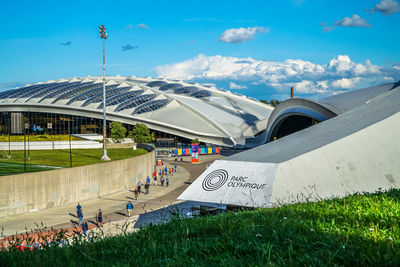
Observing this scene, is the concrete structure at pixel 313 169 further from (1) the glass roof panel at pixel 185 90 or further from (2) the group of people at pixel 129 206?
(1) the glass roof panel at pixel 185 90

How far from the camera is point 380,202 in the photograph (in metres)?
9.09

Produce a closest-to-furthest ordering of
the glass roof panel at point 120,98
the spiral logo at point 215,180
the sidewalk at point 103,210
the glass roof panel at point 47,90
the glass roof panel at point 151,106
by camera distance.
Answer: the spiral logo at point 215,180, the sidewalk at point 103,210, the glass roof panel at point 151,106, the glass roof panel at point 120,98, the glass roof panel at point 47,90

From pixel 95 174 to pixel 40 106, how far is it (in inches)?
1924

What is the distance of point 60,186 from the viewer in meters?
24.0

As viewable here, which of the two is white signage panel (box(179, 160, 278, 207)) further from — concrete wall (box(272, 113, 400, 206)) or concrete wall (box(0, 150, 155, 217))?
concrete wall (box(0, 150, 155, 217))

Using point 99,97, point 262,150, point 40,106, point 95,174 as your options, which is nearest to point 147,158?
point 95,174

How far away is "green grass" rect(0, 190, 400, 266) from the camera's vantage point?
548cm

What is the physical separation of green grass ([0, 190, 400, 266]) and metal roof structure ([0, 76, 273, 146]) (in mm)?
58974

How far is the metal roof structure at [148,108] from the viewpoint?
222 feet

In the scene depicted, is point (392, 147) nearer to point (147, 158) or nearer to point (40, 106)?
point (147, 158)

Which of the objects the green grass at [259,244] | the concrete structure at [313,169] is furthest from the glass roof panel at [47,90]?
the green grass at [259,244]

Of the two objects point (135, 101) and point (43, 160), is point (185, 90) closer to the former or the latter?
point (135, 101)

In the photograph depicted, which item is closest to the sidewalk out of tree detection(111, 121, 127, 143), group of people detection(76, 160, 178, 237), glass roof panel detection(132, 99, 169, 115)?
group of people detection(76, 160, 178, 237)

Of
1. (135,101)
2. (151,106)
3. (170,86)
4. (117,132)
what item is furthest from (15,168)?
(170,86)
